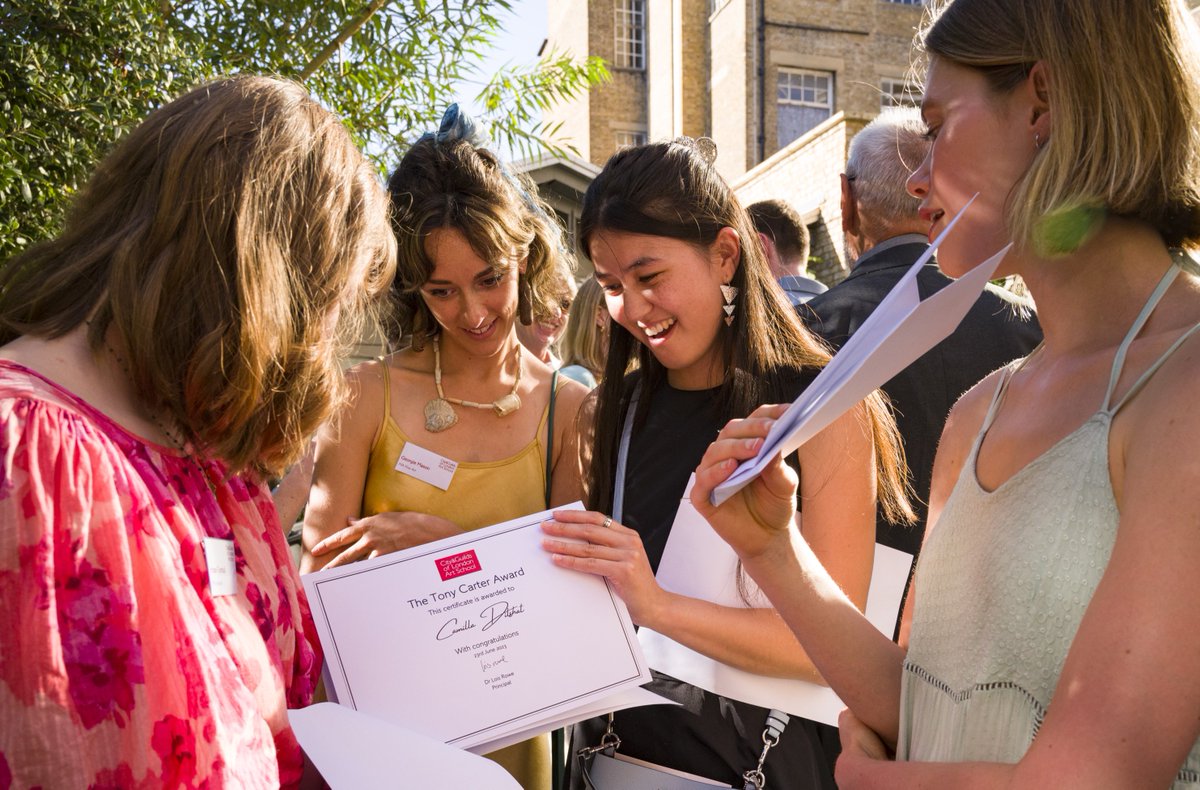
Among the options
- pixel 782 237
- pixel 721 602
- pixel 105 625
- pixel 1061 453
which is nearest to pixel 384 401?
pixel 721 602

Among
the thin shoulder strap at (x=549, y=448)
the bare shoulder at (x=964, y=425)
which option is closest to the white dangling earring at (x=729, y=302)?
the thin shoulder strap at (x=549, y=448)

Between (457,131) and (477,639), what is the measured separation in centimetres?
144

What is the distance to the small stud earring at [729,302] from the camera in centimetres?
221

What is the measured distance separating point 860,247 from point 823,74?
66.4 ft

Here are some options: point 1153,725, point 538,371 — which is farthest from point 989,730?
point 538,371

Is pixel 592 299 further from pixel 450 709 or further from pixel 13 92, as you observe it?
pixel 450 709

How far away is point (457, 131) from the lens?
264 centimetres

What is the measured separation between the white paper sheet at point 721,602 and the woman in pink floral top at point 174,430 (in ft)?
2.28

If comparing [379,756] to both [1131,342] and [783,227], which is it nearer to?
[1131,342]

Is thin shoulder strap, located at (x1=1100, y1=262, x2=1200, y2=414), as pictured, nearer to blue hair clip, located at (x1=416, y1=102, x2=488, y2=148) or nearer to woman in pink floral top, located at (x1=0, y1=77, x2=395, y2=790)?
woman in pink floral top, located at (x1=0, y1=77, x2=395, y2=790)

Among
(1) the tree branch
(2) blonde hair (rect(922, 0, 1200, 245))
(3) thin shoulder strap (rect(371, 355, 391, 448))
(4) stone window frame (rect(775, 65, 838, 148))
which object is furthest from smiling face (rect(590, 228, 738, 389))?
(4) stone window frame (rect(775, 65, 838, 148))

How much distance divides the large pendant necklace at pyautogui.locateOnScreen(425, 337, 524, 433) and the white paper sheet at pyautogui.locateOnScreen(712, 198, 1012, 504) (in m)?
1.42

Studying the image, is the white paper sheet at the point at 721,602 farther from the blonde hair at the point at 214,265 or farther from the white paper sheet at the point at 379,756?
the blonde hair at the point at 214,265

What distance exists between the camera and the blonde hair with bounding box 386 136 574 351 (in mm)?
2494
